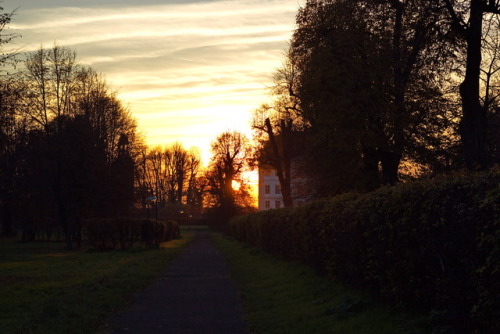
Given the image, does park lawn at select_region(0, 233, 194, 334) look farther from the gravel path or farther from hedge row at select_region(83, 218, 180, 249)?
hedge row at select_region(83, 218, 180, 249)

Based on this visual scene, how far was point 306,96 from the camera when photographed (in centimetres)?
2838

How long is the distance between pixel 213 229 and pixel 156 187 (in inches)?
724

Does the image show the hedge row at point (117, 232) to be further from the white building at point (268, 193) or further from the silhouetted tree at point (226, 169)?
the white building at point (268, 193)

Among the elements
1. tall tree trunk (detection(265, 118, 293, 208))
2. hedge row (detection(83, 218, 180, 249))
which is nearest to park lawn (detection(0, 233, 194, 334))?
hedge row (detection(83, 218, 180, 249))

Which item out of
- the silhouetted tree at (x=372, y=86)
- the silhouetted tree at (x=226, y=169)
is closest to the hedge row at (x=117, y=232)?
the silhouetted tree at (x=372, y=86)

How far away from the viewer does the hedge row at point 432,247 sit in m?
6.85

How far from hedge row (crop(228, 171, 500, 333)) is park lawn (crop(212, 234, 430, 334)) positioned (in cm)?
35

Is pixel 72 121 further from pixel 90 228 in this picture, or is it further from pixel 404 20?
pixel 404 20

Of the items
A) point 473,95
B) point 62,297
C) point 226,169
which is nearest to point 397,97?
point 473,95

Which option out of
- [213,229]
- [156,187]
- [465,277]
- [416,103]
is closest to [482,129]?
[416,103]

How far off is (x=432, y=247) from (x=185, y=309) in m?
6.29

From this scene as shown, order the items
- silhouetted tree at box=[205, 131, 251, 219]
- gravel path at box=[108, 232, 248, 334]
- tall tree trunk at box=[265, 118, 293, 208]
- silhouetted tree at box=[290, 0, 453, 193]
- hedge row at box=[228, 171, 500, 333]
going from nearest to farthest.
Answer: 1. hedge row at box=[228, 171, 500, 333]
2. gravel path at box=[108, 232, 248, 334]
3. silhouetted tree at box=[290, 0, 453, 193]
4. tall tree trunk at box=[265, 118, 293, 208]
5. silhouetted tree at box=[205, 131, 251, 219]

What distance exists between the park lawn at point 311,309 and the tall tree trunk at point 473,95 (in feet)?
20.2

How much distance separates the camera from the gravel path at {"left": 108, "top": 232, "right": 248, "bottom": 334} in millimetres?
10711
